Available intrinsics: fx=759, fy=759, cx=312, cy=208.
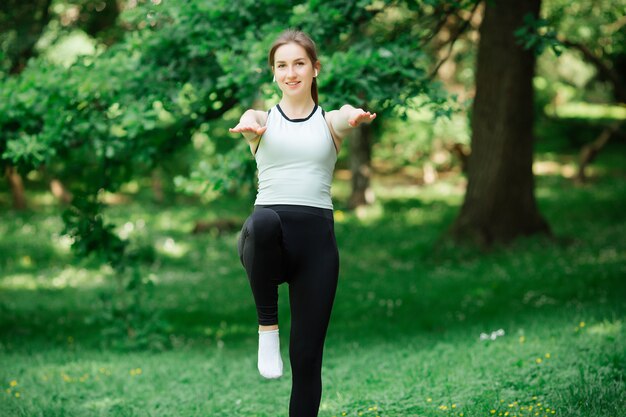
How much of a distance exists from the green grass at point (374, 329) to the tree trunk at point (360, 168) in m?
2.11

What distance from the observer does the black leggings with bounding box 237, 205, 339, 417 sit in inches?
142

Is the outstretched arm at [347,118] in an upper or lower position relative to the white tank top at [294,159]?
upper

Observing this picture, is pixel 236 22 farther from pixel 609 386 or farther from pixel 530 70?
pixel 530 70

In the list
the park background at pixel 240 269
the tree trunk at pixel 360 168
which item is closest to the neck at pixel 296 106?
the park background at pixel 240 269

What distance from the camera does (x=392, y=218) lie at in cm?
1766

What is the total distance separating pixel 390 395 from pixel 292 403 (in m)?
2.03

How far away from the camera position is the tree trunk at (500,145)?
11.9m

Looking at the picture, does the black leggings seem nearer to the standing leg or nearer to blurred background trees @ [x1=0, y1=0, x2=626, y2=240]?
the standing leg

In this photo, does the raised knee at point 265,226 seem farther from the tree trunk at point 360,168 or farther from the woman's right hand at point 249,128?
the tree trunk at point 360,168

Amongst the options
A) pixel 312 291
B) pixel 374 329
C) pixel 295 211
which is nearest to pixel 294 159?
pixel 295 211

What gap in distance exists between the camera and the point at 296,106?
375 cm

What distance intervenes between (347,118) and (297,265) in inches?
29.5

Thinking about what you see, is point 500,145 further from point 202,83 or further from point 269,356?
point 269,356

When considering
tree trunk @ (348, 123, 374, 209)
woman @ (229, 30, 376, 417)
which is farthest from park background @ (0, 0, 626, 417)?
tree trunk @ (348, 123, 374, 209)
